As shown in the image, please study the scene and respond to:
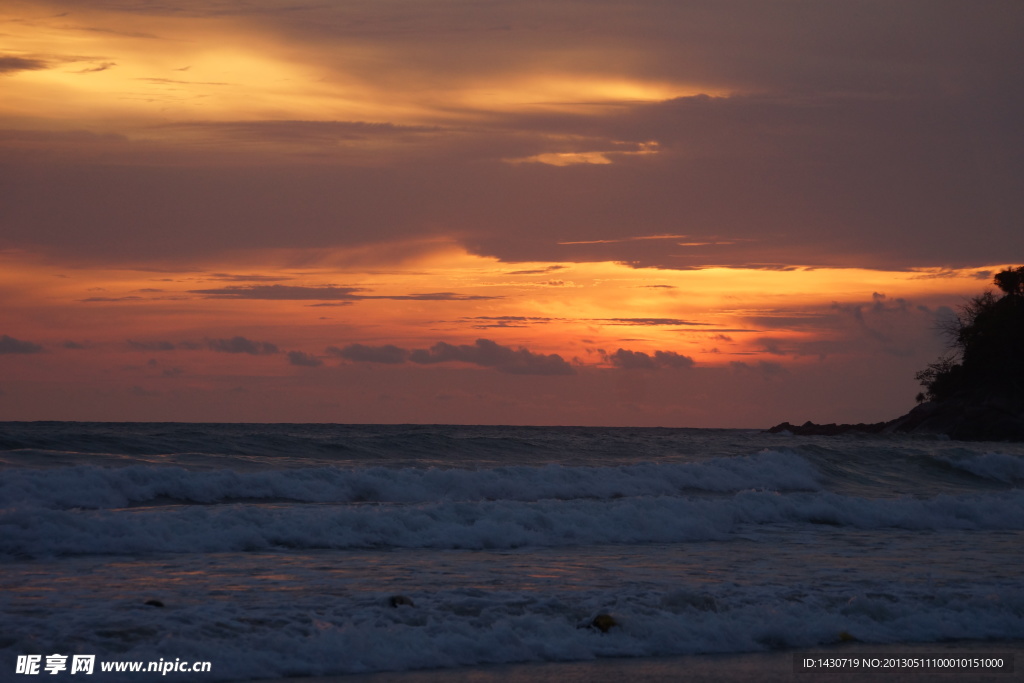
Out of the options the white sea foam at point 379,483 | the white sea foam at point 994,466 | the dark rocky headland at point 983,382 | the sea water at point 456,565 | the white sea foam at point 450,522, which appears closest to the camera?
the sea water at point 456,565

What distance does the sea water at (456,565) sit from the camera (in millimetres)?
9688

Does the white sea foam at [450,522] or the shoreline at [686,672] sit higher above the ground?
the white sea foam at [450,522]

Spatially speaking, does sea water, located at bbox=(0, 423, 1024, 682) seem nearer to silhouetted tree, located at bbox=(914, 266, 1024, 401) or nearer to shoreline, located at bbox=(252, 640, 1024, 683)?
shoreline, located at bbox=(252, 640, 1024, 683)

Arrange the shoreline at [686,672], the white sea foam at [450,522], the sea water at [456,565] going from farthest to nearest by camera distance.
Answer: the white sea foam at [450,522] < the sea water at [456,565] < the shoreline at [686,672]

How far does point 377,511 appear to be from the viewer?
53.4ft

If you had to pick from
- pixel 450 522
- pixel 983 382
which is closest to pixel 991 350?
pixel 983 382

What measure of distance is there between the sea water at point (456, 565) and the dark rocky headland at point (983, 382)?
39.5 metres

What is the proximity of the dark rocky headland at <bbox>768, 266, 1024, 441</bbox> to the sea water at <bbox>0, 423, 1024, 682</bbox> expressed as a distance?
39.5 meters

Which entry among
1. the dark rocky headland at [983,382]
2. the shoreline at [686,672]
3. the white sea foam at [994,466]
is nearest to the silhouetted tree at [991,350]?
the dark rocky headland at [983,382]

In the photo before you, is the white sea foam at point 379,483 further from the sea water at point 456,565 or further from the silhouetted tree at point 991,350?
the silhouetted tree at point 991,350

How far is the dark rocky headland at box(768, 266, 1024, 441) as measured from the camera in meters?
59.0

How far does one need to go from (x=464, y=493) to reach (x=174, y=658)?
1278 centimetres

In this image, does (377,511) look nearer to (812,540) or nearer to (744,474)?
(812,540)

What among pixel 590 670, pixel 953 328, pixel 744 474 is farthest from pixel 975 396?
pixel 590 670
